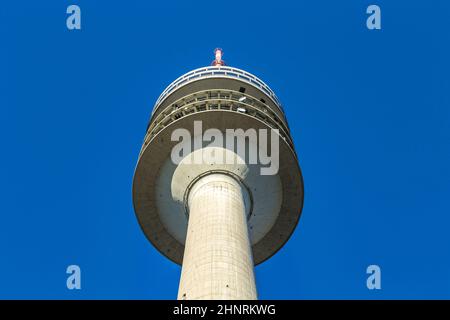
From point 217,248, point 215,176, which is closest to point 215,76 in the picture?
point 215,176

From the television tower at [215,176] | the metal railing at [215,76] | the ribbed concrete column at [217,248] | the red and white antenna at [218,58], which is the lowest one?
the ribbed concrete column at [217,248]

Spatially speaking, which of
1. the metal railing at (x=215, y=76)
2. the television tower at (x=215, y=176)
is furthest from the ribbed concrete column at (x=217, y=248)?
the metal railing at (x=215, y=76)

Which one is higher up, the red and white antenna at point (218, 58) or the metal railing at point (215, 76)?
the red and white antenna at point (218, 58)

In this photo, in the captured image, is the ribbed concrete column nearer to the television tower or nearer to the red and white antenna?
the television tower

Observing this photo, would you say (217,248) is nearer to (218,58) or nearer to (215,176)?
(215,176)

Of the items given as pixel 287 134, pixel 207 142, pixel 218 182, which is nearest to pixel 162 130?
pixel 207 142

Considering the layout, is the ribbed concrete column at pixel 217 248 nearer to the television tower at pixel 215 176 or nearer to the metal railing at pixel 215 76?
the television tower at pixel 215 176
